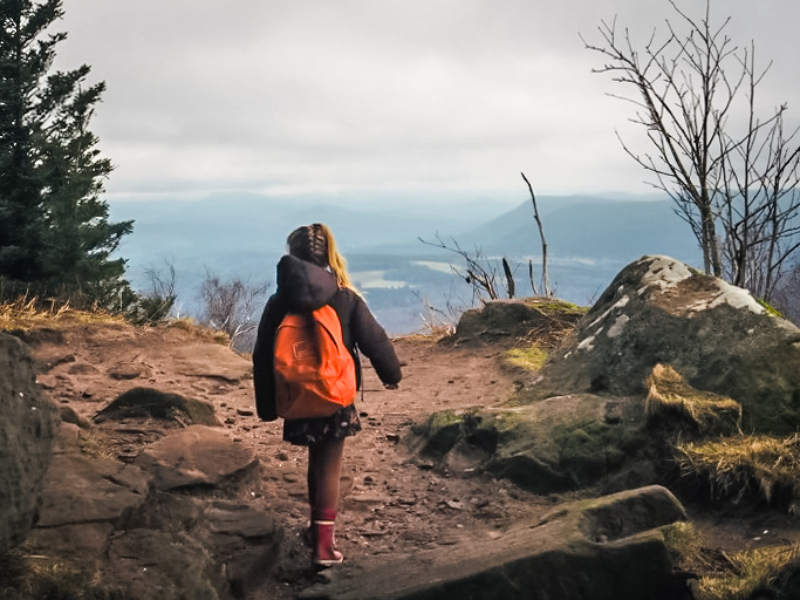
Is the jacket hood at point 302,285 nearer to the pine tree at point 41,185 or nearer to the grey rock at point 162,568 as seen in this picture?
the grey rock at point 162,568

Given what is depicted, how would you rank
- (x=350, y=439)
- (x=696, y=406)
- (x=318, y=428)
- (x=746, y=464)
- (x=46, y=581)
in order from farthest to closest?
1. (x=350, y=439)
2. (x=696, y=406)
3. (x=746, y=464)
4. (x=318, y=428)
5. (x=46, y=581)

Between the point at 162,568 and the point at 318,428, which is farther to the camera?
the point at 318,428

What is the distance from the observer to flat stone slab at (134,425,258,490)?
4.84 meters

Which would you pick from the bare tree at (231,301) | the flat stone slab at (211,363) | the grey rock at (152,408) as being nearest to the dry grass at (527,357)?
the flat stone slab at (211,363)

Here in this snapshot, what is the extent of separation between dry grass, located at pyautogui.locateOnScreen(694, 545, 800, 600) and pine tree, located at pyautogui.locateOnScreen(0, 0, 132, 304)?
9871 mm

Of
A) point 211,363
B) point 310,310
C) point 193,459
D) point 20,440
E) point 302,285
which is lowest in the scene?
point 193,459

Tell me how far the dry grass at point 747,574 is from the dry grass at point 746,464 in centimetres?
60

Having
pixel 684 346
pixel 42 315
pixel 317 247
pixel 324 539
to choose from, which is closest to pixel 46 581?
pixel 324 539

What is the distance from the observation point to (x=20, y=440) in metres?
3.23

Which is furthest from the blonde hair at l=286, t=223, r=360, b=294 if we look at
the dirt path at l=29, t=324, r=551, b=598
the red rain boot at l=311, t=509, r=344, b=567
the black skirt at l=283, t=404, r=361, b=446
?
the dirt path at l=29, t=324, r=551, b=598

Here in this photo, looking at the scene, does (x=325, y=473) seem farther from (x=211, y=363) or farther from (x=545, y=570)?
(x=211, y=363)

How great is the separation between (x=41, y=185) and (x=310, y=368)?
972cm

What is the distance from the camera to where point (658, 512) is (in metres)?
4.13

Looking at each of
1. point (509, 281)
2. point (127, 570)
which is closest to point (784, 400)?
point (127, 570)
